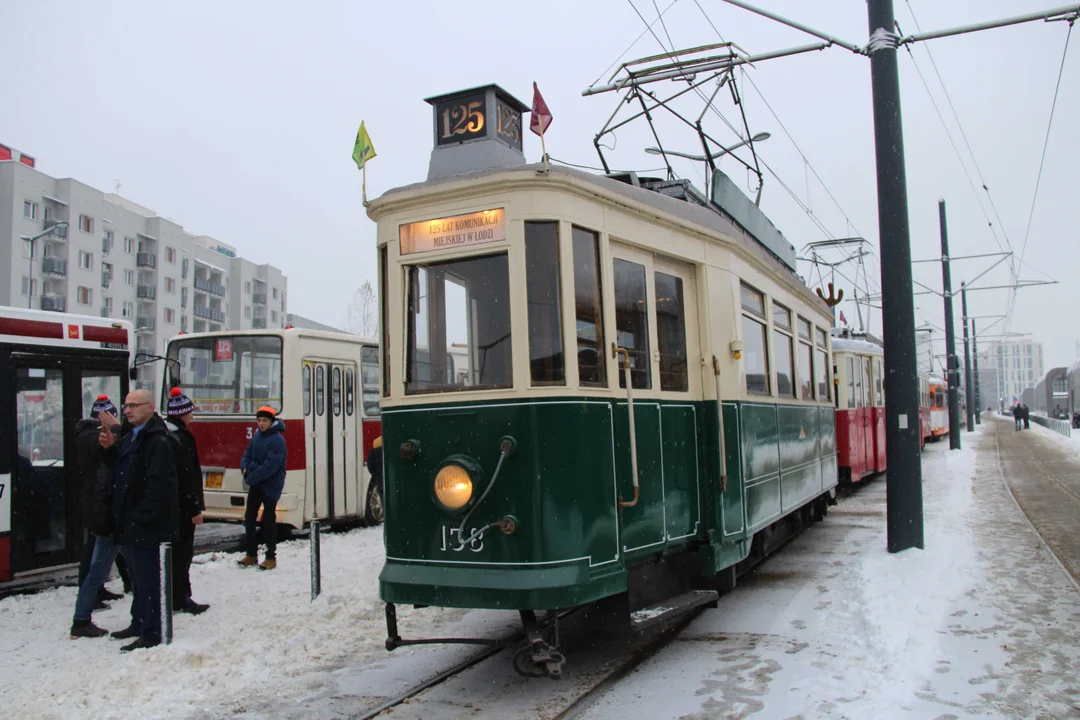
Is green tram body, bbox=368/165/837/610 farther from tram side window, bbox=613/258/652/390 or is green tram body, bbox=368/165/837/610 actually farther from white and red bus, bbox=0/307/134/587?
white and red bus, bbox=0/307/134/587

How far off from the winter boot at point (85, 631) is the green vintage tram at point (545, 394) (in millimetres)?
2578

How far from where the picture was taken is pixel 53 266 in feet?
173

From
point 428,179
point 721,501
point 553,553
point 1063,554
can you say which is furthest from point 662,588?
point 1063,554

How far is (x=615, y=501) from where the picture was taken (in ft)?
17.8

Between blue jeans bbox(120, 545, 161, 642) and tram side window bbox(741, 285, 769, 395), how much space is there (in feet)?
15.5

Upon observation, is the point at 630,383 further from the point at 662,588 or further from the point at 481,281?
the point at 662,588

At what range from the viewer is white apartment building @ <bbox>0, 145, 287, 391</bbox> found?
49.2 meters

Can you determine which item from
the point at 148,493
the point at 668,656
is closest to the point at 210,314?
the point at 148,493

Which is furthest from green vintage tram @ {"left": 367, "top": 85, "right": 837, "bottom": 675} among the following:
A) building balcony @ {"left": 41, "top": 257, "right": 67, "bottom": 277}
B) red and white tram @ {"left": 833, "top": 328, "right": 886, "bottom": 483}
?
building balcony @ {"left": 41, "top": 257, "right": 67, "bottom": 277}

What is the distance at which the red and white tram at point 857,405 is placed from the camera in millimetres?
15680

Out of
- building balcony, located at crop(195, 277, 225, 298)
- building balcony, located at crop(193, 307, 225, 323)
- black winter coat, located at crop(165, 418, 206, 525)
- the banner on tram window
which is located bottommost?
black winter coat, located at crop(165, 418, 206, 525)

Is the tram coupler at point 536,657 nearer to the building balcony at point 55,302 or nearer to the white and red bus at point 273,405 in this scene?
the white and red bus at point 273,405

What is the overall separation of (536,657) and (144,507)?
10.2 feet

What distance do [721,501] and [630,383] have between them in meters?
1.53
